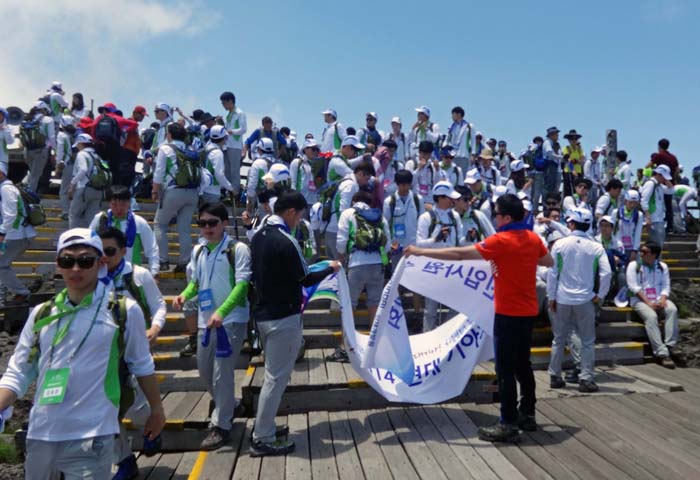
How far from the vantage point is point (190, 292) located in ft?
17.0

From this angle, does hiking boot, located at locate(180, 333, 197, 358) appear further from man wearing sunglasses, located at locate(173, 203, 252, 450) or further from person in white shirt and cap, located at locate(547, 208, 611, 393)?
person in white shirt and cap, located at locate(547, 208, 611, 393)

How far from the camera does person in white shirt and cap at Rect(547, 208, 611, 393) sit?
6867mm

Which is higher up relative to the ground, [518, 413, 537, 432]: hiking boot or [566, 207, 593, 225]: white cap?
[566, 207, 593, 225]: white cap

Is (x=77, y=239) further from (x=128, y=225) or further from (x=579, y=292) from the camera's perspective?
(x=579, y=292)

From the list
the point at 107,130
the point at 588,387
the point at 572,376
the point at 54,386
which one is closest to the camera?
the point at 54,386

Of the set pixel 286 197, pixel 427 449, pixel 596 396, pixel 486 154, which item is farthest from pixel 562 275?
pixel 486 154

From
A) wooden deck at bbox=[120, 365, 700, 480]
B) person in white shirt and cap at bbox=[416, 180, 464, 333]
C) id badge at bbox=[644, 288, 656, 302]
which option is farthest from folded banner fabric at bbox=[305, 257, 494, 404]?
id badge at bbox=[644, 288, 656, 302]

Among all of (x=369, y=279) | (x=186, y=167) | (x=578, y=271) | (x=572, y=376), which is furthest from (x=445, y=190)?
(x=186, y=167)

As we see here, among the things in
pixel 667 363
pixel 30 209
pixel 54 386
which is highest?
pixel 30 209

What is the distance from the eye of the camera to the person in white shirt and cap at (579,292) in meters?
6.87

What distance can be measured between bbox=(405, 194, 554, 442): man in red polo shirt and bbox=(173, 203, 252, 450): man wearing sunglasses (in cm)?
178

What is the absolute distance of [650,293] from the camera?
29.6ft

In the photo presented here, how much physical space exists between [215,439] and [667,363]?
7.19 meters

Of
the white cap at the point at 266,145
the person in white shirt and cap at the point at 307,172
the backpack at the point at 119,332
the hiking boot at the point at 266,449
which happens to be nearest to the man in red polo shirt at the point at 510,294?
the hiking boot at the point at 266,449
